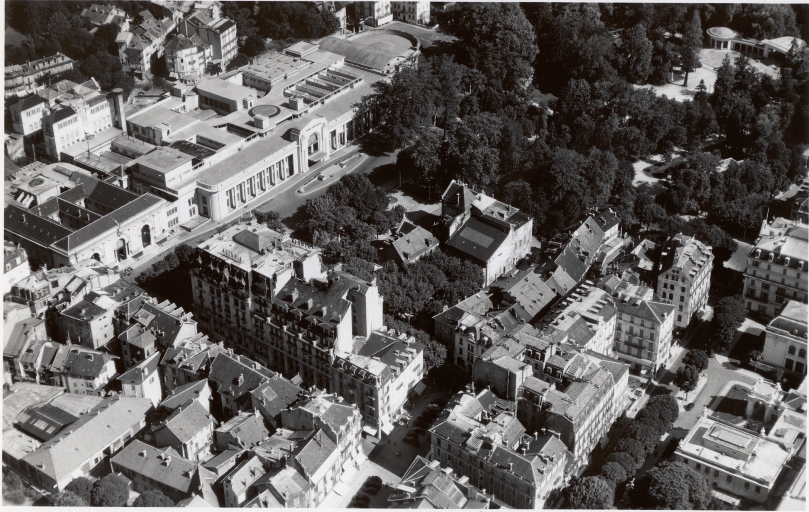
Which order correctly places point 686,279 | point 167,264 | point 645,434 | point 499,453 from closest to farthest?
point 499,453 < point 645,434 < point 686,279 < point 167,264

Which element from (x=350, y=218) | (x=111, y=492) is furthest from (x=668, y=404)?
(x=111, y=492)

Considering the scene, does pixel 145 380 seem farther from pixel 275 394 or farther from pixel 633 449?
pixel 633 449

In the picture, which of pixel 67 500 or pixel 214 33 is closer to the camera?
pixel 67 500

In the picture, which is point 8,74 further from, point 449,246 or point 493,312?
point 493,312

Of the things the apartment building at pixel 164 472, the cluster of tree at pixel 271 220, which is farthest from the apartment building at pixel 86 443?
the cluster of tree at pixel 271 220

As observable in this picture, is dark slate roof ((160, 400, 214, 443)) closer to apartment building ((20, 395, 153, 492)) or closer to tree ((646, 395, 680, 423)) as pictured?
apartment building ((20, 395, 153, 492))

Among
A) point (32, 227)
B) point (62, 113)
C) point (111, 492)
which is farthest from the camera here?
point (62, 113)

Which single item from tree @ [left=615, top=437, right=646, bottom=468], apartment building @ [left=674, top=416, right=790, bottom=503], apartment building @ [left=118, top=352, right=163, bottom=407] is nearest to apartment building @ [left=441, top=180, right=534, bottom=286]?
tree @ [left=615, top=437, right=646, bottom=468]
